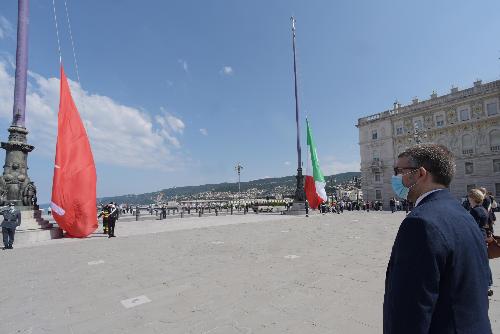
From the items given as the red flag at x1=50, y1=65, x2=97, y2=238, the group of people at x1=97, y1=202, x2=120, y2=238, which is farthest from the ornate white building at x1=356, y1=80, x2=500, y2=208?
the red flag at x1=50, y1=65, x2=97, y2=238

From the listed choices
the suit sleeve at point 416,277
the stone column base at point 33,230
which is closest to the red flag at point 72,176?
the stone column base at point 33,230

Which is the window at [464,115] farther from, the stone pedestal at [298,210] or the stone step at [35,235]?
the stone step at [35,235]

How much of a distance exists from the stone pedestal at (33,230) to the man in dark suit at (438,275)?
48.5 feet

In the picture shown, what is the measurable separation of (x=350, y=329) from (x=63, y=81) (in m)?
14.9

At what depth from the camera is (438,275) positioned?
4.55ft

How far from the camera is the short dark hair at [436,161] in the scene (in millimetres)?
1768

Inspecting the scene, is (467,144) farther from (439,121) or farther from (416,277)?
(416,277)

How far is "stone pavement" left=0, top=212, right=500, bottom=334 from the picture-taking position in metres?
4.10

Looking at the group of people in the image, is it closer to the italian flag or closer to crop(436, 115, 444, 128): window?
the italian flag

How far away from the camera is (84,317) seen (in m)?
4.43

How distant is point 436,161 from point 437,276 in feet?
2.35

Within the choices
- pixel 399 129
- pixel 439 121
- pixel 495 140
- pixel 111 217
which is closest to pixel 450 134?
pixel 439 121

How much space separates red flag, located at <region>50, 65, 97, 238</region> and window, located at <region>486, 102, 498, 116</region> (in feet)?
147

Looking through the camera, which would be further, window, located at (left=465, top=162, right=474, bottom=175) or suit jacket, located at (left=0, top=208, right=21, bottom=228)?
window, located at (left=465, top=162, right=474, bottom=175)
